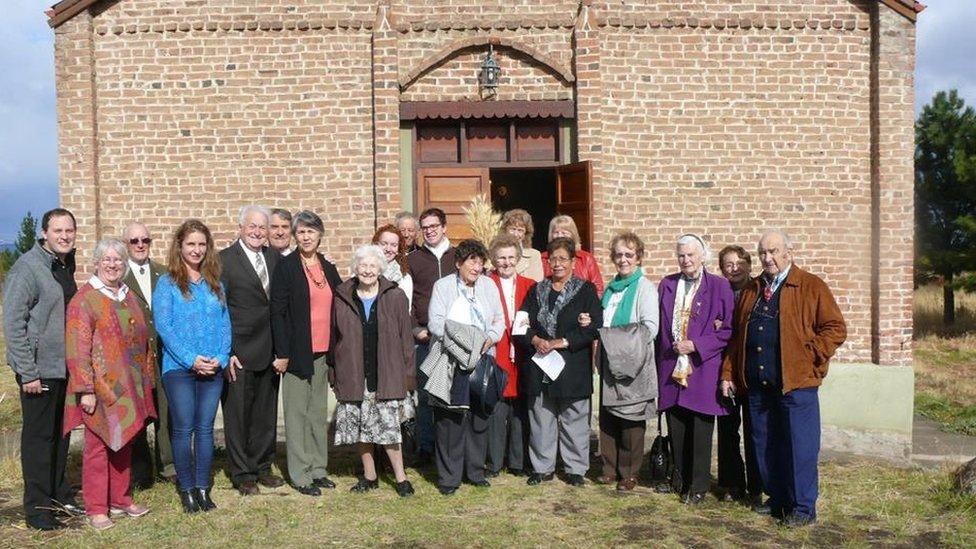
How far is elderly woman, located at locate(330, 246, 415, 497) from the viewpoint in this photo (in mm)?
5781

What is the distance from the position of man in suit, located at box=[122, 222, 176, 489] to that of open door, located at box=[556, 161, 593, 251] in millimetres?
4441

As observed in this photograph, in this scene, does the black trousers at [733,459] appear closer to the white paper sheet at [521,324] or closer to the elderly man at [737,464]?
the elderly man at [737,464]

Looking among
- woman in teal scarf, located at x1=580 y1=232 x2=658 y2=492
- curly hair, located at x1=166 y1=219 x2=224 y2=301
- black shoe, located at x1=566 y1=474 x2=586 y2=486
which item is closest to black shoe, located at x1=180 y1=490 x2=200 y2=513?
curly hair, located at x1=166 y1=219 x2=224 y2=301

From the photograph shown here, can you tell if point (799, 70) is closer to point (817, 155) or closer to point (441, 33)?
point (817, 155)

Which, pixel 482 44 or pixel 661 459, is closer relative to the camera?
pixel 661 459

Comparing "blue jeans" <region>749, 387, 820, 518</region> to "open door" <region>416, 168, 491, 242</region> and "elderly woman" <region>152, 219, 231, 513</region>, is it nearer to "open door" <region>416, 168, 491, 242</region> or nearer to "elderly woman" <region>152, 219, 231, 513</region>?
"elderly woman" <region>152, 219, 231, 513</region>

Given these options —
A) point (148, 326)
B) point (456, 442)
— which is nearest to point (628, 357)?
point (456, 442)

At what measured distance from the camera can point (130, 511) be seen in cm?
545

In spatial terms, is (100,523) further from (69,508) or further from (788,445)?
(788,445)

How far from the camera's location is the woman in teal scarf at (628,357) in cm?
595

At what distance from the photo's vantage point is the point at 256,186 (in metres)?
9.19

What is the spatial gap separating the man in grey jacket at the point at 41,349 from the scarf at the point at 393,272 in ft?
6.88

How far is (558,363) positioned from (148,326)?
276cm

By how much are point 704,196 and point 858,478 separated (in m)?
3.52
